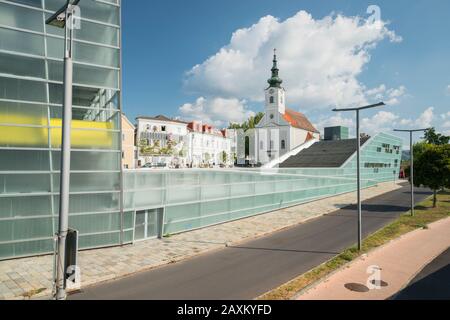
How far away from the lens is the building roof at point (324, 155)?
1797 inches

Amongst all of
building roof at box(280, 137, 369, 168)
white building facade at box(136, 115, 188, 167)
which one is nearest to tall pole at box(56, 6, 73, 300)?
building roof at box(280, 137, 369, 168)

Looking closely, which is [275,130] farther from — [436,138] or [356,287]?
[356,287]

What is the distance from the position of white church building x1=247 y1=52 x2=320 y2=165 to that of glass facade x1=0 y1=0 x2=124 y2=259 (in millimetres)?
53283

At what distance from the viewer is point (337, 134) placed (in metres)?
72.1

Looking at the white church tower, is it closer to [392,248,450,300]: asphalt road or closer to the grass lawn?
the grass lawn

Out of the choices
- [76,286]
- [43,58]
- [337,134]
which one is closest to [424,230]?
[76,286]

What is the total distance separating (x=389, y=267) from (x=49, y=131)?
15497 millimetres

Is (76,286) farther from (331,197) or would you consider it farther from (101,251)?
(331,197)

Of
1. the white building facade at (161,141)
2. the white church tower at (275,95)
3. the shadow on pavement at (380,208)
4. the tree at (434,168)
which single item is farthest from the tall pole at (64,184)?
the white church tower at (275,95)

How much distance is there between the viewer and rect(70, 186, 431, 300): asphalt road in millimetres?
9594

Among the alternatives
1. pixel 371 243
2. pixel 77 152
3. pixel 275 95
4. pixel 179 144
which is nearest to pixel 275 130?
pixel 275 95

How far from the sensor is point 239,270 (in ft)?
38.4

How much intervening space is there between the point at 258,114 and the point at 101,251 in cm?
8615

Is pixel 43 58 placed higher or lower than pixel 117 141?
higher
